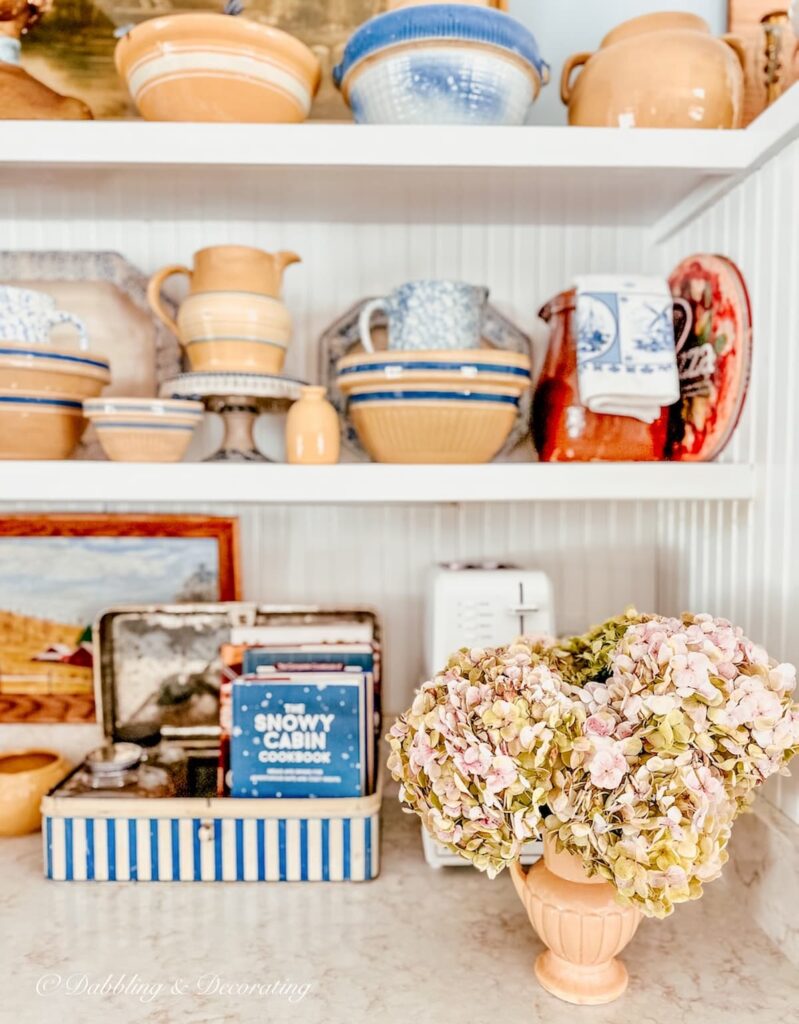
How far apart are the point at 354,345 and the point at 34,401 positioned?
1.55 ft

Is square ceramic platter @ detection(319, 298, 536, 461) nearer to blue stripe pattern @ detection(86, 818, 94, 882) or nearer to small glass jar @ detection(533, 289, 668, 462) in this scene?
small glass jar @ detection(533, 289, 668, 462)

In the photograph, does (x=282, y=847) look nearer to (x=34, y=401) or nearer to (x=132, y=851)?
(x=132, y=851)

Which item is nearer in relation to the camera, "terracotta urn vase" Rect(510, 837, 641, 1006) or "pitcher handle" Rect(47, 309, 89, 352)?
"terracotta urn vase" Rect(510, 837, 641, 1006)

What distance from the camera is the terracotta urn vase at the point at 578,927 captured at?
2.47 feet

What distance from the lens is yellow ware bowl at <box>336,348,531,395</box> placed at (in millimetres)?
921

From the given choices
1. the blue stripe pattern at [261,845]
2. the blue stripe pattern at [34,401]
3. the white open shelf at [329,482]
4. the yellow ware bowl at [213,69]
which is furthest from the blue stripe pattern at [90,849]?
the yellow ware bowl at [213,69]

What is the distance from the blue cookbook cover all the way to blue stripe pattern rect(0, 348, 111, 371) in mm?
449

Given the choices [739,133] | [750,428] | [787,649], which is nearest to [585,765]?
[787,649]

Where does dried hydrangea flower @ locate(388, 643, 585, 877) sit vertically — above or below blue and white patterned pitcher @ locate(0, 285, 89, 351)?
below

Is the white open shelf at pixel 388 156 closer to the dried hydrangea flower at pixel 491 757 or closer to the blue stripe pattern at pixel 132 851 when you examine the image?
the dried hydrangea flower at pixel 491 757

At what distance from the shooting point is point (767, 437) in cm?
93

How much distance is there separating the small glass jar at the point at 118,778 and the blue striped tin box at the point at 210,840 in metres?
0.02

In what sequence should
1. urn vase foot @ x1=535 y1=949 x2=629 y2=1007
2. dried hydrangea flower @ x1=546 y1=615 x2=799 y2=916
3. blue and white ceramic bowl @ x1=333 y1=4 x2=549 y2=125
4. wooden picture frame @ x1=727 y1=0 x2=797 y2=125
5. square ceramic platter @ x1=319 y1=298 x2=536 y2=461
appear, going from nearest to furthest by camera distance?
dried hydrangea flower @ x1=546 y1=615 x2=799 y2=916, urn vase foot @ x1=535 y1=949 x2=629 y2=1007, blue and white ceramic bowl @ x1=333 y1=4 x2=549 y2=125, wooden picture frame @ x1=727 y1=0 x2=797 y2=125, square ceramic platter @ x1=319 y1=298 x2=536 y2=461

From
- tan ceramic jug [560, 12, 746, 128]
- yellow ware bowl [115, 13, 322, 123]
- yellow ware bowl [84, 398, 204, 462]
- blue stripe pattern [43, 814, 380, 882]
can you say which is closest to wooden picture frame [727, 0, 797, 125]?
tan ceramic jug [560, 12, 746, 128]
